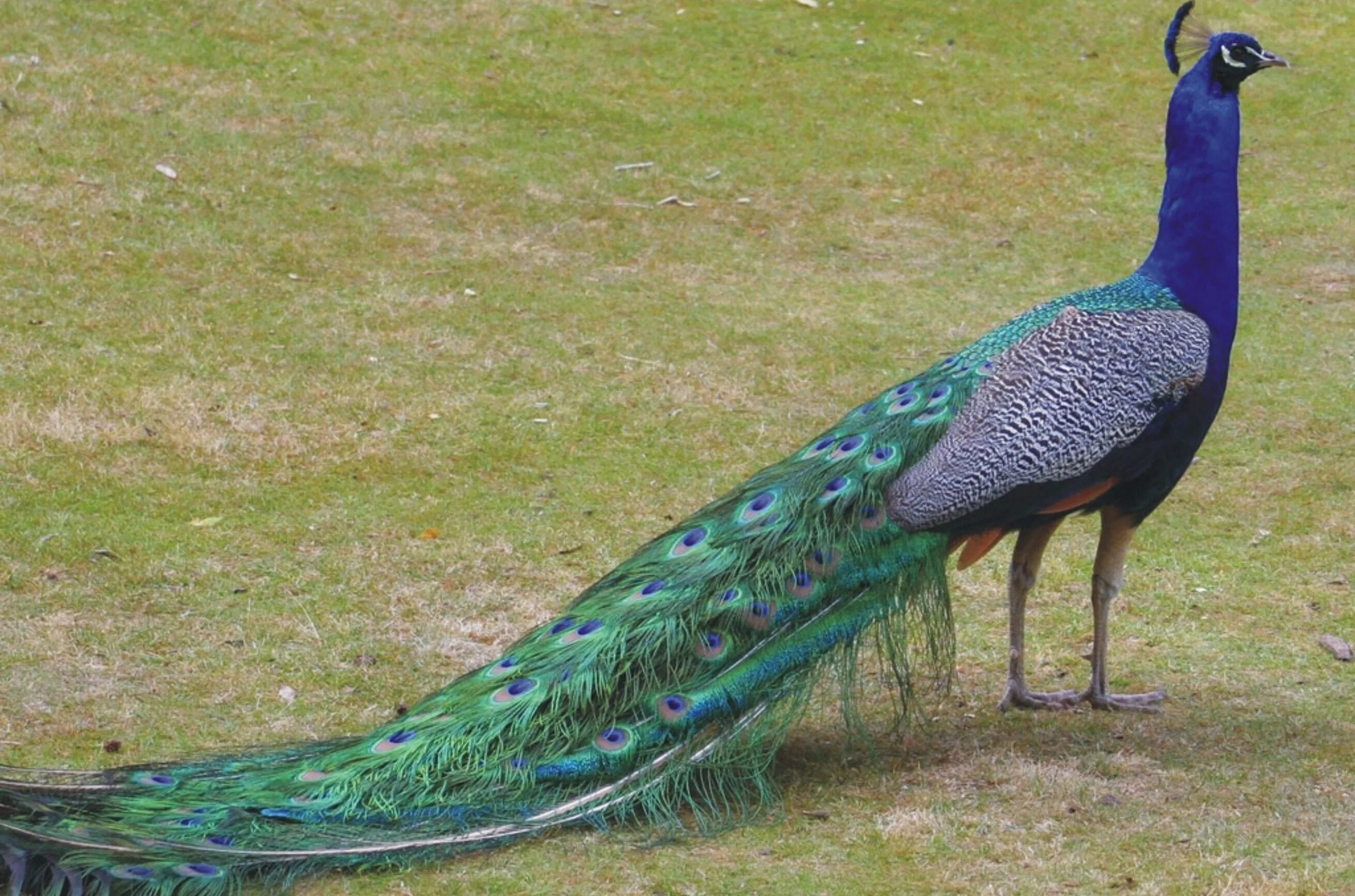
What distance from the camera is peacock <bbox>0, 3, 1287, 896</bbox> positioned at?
374 centimetres

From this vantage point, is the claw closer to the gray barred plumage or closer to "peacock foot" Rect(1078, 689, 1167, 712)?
"peacock foot" Rect(1078, 689, 1167, 712)

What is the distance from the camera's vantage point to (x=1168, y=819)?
174 inches

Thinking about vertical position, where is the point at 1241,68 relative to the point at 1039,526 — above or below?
above

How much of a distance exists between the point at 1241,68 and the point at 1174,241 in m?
0.60

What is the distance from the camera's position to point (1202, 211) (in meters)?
5.03

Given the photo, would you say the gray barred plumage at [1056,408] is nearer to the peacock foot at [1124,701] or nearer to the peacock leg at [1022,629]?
the peacock leg at [1022,629]

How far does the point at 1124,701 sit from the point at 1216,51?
6.47 ft

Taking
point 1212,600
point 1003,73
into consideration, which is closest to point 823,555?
point 1212,600

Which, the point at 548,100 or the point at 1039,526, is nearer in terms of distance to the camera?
the point at 1039,526

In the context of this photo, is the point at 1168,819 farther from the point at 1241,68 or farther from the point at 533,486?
the point at 533,486

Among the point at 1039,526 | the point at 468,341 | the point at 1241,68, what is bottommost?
the point at 468,341

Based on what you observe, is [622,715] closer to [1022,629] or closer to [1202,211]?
[1022,629]

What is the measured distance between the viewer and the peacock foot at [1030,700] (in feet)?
17.1

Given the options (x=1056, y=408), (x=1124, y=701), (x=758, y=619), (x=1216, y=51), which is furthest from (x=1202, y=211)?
(x=758, y=619)
